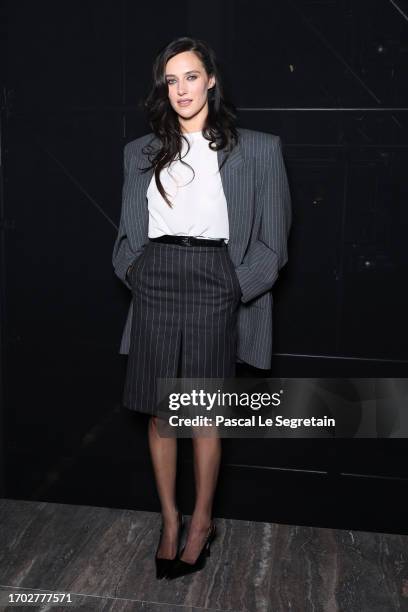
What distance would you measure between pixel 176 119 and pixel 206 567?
1.45 metres

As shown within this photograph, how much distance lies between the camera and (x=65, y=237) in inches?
106

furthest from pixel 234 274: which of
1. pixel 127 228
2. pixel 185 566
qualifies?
pixel 185 566

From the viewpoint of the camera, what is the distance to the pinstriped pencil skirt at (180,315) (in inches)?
85.5

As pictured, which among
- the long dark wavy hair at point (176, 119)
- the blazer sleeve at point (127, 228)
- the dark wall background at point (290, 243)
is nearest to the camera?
the long dark wavy hair at point (176, 119)

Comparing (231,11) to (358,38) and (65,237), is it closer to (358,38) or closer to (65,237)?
Result: (358,38)

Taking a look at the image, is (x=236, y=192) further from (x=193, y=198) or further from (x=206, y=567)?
(x=206, y=567)

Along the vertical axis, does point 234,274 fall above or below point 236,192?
below

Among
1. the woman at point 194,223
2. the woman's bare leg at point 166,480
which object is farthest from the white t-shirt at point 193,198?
the woman's bare leg at point 166,480

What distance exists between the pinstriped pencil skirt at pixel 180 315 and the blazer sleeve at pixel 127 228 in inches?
2.5

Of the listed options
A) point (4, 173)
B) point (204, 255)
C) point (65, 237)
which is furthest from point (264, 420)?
point (4, 173)

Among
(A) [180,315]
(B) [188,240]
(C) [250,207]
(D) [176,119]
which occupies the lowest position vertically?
(A) [180,315]

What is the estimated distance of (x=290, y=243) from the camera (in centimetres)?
256

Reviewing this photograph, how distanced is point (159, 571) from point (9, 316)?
1127 mm

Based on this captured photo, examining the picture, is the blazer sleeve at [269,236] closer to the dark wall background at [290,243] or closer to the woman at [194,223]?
the woman at [194,223]
